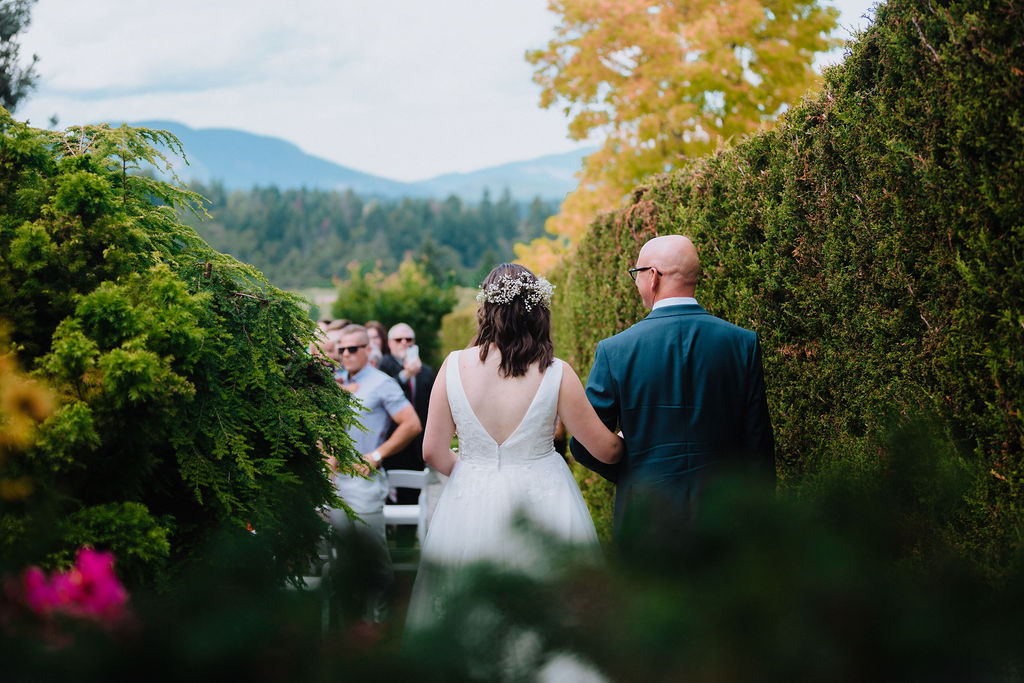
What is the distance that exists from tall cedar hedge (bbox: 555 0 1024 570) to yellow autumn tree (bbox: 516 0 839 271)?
806 cm

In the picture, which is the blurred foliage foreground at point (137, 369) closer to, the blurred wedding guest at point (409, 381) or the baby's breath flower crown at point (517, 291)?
the baby's breath flower crown at point (517, 291)

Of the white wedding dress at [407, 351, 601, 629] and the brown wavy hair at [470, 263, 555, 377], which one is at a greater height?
the brown wavy hair at [470, 263, 555, 377]

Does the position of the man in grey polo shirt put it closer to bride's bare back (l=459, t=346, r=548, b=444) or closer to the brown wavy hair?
bride's bare back (l=459, t=346, r=548, b=444)

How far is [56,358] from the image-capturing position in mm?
1964

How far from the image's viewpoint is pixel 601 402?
11.2ft

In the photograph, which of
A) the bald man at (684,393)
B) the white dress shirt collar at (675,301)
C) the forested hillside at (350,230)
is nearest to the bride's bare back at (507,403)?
the bald man at (684,393)

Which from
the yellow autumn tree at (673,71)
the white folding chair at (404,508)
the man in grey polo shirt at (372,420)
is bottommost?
the white folding chair at (404,508)

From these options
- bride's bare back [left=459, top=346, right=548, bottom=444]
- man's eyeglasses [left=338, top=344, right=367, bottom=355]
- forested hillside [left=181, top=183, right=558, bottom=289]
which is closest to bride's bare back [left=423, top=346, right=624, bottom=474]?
bride's bare back [left=459, top=346, right=548, bottom=444]

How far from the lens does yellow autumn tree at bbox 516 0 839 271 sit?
12.1m

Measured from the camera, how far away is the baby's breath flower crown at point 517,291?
11.0 ft

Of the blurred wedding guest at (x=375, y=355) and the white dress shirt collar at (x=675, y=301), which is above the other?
the white dress shirt collar at (x=675, y=301)

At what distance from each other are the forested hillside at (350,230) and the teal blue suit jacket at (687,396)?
75.4m

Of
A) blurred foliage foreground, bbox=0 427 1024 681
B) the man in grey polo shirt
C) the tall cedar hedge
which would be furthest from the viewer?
the man in grey polo shirt

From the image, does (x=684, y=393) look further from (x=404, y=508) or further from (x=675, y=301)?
(x=404, y=508)
